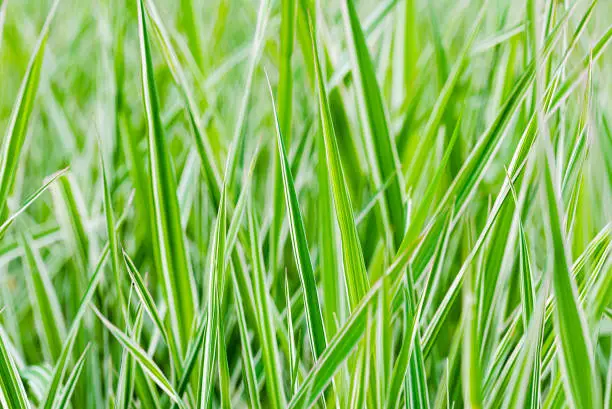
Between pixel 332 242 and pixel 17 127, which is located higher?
pixel 17 127

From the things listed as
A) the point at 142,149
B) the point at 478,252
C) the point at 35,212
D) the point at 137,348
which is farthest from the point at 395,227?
the point at 35,212

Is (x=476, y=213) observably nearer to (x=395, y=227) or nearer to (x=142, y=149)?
(x=395, y=227)

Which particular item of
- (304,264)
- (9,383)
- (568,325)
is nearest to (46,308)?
(9,383)

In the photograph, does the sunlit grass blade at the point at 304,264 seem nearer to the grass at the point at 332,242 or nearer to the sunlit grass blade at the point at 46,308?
the grass at the point at 332,242

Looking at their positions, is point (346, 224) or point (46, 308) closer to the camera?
point (346, 224)

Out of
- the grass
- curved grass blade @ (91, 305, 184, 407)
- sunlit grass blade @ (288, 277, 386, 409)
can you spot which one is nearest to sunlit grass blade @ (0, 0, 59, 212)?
the grass

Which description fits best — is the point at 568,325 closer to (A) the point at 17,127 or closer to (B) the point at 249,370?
(B) the point at 249,370

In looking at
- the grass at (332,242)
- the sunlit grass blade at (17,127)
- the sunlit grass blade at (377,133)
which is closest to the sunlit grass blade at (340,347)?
the grass at (332,242)

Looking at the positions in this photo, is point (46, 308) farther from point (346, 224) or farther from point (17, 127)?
point (346, 224)
